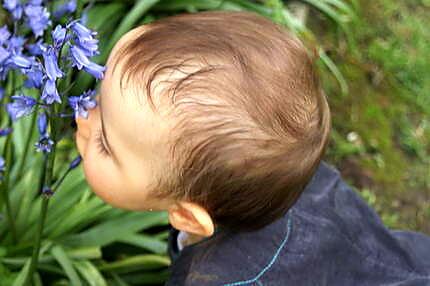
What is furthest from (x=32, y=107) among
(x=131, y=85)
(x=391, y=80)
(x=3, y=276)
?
(x=391, y=80)

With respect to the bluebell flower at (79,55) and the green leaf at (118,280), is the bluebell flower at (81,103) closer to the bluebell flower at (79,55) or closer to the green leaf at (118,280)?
the bluebell flower at (79,55)

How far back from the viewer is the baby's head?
4.82ft

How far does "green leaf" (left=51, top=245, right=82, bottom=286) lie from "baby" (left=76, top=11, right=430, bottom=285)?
50 cm

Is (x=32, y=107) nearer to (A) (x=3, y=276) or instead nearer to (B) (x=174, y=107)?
(B) (x=174, y=107)

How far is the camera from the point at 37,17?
5.80ft

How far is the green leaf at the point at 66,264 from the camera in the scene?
2.18 m

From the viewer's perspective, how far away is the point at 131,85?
1530 millimetres

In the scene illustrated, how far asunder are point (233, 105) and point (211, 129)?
0.25 feet

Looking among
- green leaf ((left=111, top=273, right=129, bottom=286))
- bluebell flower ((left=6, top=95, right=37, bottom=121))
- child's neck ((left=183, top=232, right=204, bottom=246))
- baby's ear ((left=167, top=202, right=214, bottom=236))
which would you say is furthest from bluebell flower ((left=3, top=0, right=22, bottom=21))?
green leaf ((left=111, top=273, right=129, bottom=286))

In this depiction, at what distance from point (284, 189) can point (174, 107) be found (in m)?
0.36

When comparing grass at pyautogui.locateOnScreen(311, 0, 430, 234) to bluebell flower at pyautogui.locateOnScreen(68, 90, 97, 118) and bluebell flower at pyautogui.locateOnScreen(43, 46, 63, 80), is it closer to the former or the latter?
bluebell flower at pyautogui.locateOnScreen(68, 90, 97, 118)

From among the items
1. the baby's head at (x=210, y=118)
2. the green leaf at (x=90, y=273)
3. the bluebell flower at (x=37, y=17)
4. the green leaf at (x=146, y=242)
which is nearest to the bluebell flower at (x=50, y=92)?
the baby's head at (x=210, y=118)

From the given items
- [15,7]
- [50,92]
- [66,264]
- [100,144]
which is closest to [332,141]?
[66,264]

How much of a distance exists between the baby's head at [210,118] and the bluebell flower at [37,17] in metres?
0.30
